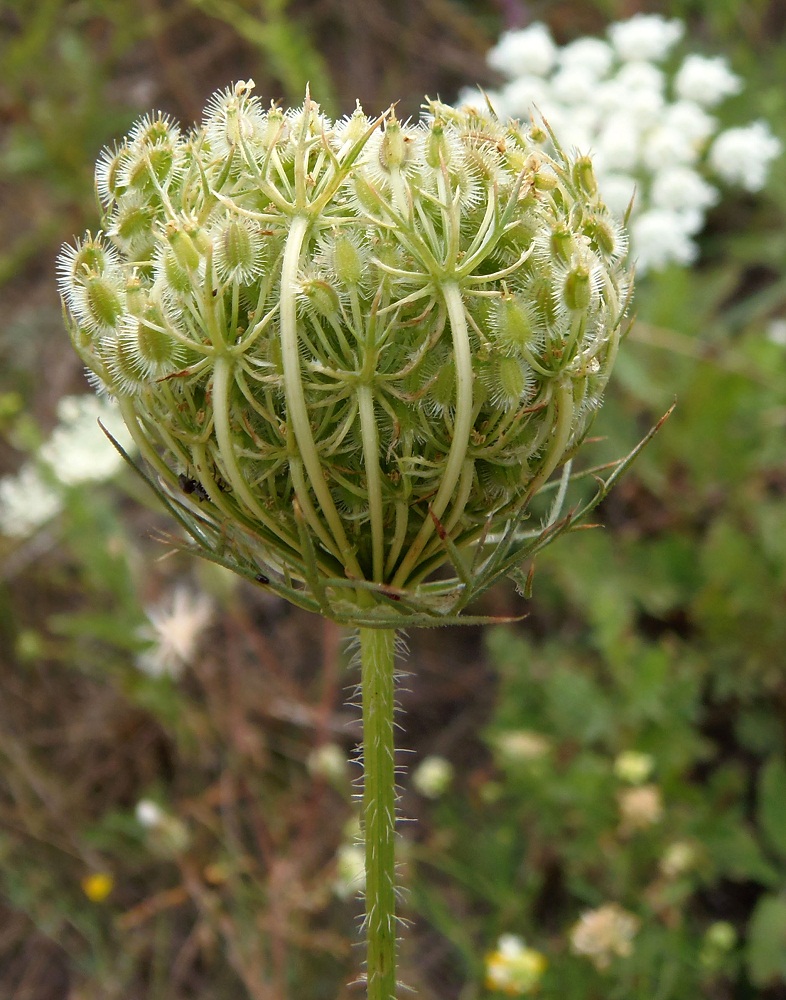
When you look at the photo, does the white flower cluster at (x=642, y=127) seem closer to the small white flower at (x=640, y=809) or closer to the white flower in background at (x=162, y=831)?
the small white flower at (x=640, y=809)

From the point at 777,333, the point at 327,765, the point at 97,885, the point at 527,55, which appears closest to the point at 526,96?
the point at 527,55

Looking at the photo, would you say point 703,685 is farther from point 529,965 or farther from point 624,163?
point 624,163

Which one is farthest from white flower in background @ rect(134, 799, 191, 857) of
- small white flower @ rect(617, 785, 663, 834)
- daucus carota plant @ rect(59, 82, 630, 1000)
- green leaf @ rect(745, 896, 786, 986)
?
daucus carota plant @ rect(59, 82, 630, 1000)

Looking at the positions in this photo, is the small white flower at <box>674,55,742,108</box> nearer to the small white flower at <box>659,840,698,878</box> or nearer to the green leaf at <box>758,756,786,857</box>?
the green leaf at <box>758,756,786,857</box>

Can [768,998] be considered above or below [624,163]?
below

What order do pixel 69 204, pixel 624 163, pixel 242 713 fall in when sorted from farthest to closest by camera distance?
1. pixel 69 204
2. pixel 242 713
3. pixel 624 163

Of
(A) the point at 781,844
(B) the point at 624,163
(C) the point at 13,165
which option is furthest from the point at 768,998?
(C) the point at 13,165

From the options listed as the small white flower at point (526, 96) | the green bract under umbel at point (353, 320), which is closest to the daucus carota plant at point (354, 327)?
the green bract under umbel at point (353, 320)

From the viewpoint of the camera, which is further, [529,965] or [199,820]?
[199,820]
